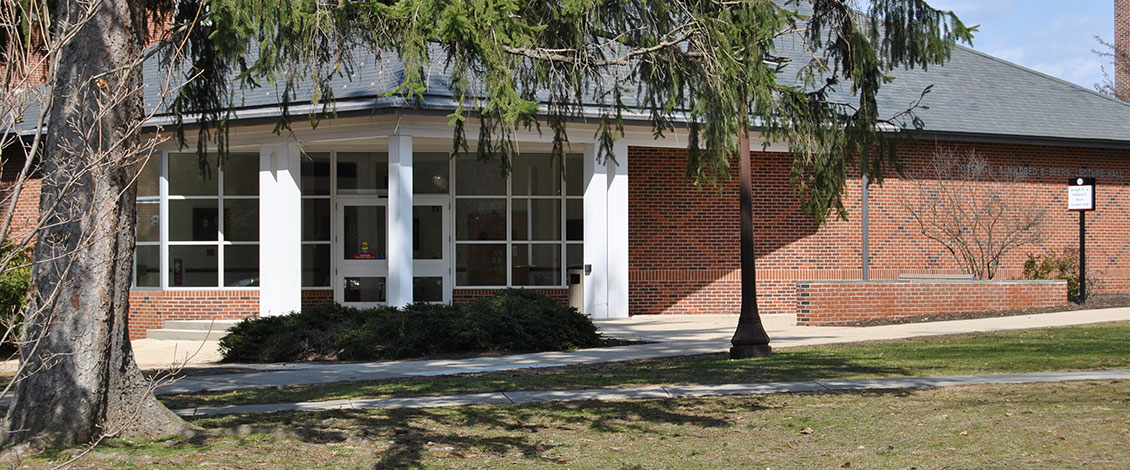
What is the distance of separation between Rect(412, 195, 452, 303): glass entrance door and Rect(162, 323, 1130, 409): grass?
25.7 feet

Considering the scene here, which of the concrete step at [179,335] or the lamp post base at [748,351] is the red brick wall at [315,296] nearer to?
the concrete step at [179,335]

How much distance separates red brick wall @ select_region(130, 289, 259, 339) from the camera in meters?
17.8

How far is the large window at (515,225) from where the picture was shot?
19.6 meters

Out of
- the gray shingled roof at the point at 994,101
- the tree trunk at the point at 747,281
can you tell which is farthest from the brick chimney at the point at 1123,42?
the tree trunk at the point at 747,281

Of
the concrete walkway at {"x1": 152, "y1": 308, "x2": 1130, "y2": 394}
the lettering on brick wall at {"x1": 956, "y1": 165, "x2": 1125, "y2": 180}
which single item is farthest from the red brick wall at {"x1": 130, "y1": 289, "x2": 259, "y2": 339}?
the lettering on brick wall at {"x1": 956, "y1": 165, "x2": 1125, "y2": 180}

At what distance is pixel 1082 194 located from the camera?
19578mm

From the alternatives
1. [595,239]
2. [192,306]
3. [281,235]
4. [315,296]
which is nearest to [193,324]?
[192,306]

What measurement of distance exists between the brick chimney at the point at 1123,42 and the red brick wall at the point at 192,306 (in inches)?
1147

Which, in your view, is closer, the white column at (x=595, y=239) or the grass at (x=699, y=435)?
the grass at (x=699, y=435)

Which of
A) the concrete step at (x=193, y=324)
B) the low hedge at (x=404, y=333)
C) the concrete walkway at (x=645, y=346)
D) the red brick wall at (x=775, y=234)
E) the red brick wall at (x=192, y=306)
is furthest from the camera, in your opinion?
the red brick wall at (x=775, y=234)

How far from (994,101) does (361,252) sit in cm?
1403

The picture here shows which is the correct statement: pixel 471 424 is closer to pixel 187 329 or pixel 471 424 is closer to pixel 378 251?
pixel 187 329

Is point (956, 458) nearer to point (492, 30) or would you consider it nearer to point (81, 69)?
point (492, 30)

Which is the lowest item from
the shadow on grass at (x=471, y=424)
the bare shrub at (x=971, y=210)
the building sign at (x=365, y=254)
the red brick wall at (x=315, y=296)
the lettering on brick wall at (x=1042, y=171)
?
the shadow on grass at (x=471, y=424)
